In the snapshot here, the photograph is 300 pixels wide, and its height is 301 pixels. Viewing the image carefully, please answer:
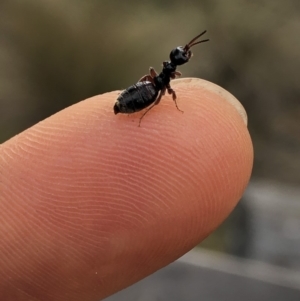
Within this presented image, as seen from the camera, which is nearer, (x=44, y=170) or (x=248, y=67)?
(x=44, y=170)


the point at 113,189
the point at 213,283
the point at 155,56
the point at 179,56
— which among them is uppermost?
the point at 179,56

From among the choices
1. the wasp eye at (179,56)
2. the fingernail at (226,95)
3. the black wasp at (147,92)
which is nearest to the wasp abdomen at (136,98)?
the black wasp at (147,92)

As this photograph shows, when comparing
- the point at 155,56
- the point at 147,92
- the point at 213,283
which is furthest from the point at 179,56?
the point at 155,56

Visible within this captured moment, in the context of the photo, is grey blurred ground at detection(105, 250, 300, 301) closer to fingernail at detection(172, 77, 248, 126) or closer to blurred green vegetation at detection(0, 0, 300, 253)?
blurred green vegetation at detection(0, 0, 300, 253)

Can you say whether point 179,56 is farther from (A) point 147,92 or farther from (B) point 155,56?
(B) point 155,56

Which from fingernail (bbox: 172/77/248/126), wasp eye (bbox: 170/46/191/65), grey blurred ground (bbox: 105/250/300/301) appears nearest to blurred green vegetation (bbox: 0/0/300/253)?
grey blurred ground (bbox: 105/250/300/301)

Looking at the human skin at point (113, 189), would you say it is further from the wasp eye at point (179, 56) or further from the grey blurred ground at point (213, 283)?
the grey blurred ground at point (213, 283)

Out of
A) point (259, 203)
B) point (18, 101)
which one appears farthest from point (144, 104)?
point (18, 101)

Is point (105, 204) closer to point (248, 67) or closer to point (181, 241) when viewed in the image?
point (181, 241)
